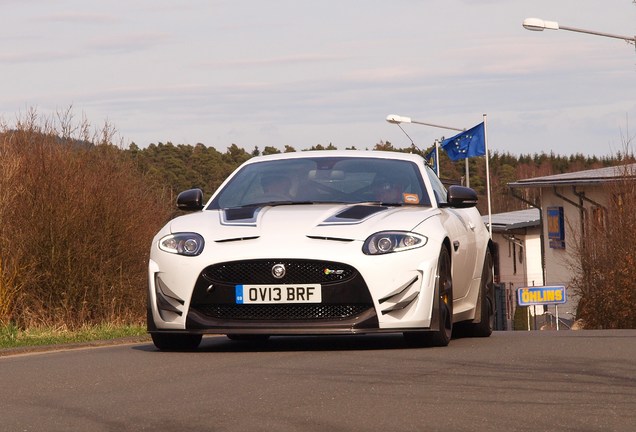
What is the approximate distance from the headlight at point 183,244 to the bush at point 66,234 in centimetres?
896

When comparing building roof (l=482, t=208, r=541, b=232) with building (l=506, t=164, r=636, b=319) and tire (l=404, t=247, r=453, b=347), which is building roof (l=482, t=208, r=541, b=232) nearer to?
building (l=506, t=164, r=636, b=319)

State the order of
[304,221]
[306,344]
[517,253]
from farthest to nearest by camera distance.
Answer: [517,253]
[306,344]
[304,221]

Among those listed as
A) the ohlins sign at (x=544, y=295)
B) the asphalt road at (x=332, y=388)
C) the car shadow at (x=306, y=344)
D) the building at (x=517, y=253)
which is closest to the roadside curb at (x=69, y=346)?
the car shadow at (x=306, y=344)

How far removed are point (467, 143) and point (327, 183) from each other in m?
42.1

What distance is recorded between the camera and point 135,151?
24.4 meters

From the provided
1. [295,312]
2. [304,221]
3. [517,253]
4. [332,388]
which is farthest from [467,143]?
[332,388]

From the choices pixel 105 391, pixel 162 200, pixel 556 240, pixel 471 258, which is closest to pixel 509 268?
pixel 556 240

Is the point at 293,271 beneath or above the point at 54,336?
above

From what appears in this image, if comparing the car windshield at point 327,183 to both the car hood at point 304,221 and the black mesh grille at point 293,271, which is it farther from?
the black mesh grille at point 293,271

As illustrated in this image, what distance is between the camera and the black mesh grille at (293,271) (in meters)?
10.2

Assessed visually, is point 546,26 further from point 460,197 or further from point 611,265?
point 460,197

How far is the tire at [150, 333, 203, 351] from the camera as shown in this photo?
10.9 meters

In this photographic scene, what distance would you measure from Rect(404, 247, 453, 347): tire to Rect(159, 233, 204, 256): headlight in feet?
5.41

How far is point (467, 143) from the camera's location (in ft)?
175
